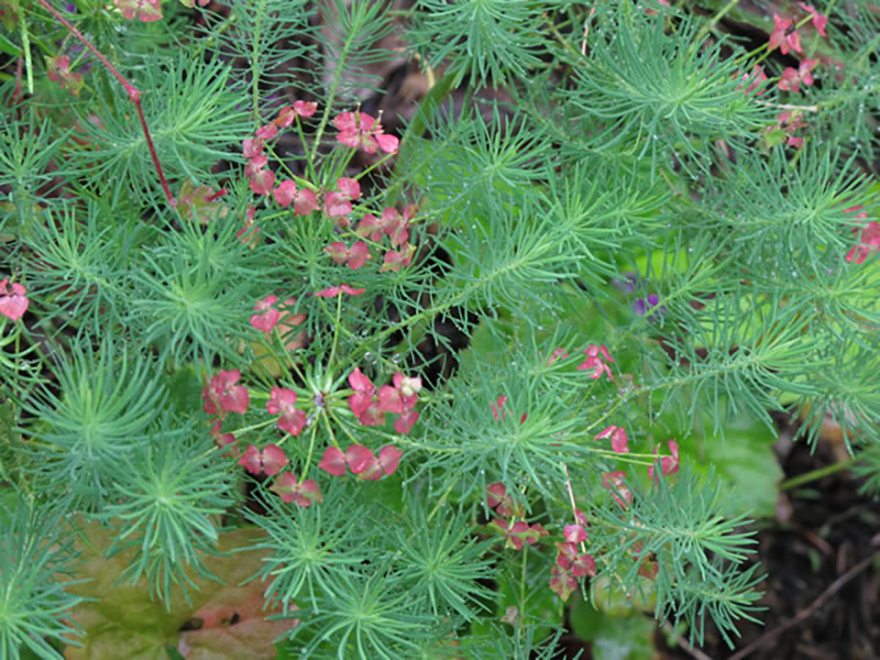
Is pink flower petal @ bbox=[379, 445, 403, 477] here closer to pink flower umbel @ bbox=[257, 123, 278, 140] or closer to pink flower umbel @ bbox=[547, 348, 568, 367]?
pink flower umbel @ bbox=[547, 348, 568, 367]

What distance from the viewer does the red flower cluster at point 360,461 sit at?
0.54m

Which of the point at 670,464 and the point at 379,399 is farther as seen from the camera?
the point at 670,464

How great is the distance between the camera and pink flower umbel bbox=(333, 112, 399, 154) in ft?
1.96

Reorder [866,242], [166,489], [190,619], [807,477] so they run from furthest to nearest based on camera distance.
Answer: [807,477] < [190,619] < [866,242] < [166,489]

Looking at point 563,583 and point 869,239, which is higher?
point 869,239

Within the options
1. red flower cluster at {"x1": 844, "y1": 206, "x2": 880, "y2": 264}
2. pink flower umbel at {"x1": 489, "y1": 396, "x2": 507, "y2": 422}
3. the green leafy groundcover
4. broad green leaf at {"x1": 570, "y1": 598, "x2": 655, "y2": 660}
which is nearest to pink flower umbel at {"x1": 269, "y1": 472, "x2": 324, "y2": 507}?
the green leafy groundcover

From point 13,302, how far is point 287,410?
0.62ft

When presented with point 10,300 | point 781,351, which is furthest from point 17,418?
point 781,351

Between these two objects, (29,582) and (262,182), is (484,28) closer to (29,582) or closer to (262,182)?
(262,182)

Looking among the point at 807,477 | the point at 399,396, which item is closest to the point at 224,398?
the point at 399,396

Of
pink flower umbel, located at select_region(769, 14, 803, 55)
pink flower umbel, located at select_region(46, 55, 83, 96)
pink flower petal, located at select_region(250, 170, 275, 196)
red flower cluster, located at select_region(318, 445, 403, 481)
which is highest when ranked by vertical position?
pink flower umbel, located at select_region(769, 14, 803, 55)

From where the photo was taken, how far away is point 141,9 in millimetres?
623

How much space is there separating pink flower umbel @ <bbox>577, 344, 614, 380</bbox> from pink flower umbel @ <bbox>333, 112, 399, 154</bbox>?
8.3 inches

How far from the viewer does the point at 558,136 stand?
0.75 m
